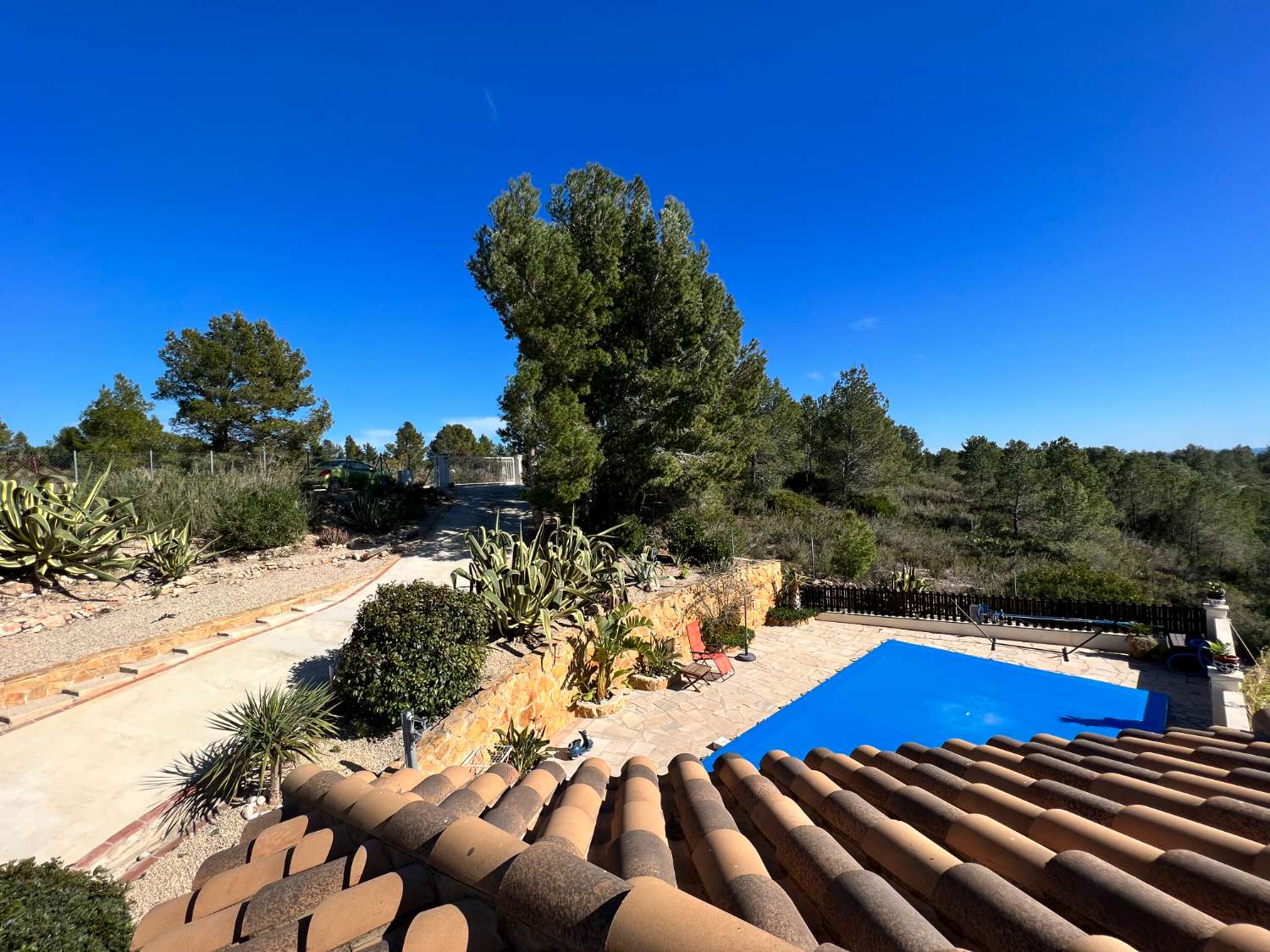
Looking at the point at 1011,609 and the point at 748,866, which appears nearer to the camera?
the point at 748,866

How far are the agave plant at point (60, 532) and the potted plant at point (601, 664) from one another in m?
7.63

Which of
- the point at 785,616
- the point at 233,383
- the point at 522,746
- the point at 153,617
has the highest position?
the point at 233,383

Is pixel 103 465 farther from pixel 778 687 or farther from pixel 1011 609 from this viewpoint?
pixel 1011 609

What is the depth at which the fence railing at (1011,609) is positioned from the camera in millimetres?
10625

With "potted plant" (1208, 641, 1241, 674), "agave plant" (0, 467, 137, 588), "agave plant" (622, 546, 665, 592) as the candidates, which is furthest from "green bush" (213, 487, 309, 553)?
"potted plant" (1208, 641, 1241, 674)

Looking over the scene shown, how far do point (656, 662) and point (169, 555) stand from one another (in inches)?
348

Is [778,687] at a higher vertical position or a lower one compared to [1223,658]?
lower

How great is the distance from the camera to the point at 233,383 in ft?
74.5

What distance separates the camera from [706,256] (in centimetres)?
1493

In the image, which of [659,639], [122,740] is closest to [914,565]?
[659,639]

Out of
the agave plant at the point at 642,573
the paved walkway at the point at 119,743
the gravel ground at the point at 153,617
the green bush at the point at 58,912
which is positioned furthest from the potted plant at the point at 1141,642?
the gravel ground at the point at 153,617

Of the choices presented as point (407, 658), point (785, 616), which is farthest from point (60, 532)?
point (785, 616)

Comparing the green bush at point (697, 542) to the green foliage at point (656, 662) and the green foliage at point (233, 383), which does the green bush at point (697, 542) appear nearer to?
the green foliage at point (656, 662)

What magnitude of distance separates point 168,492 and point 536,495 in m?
7.88
